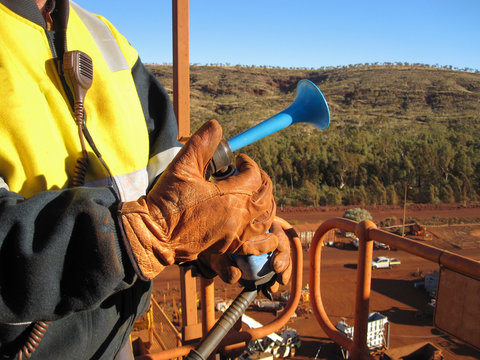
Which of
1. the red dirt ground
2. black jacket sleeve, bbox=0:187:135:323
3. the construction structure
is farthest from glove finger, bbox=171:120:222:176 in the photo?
the red dirt ground

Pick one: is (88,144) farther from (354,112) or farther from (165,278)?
(354,112)

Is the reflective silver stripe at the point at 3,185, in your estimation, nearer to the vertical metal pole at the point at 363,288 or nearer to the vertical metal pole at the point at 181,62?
the vertical metal pole at the point at 181,62

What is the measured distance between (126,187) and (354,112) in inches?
1943

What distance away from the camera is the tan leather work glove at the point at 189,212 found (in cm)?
88

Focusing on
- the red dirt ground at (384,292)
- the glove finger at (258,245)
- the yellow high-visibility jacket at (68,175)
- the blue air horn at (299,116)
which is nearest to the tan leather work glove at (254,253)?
the glove finger at (258,245)

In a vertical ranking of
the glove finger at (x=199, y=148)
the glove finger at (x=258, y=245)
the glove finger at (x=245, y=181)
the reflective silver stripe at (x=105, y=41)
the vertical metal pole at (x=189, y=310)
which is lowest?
the vertical metal pole at (x=189, y=310)

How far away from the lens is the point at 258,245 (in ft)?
4.33

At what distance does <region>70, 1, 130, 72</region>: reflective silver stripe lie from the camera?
4.19 ft

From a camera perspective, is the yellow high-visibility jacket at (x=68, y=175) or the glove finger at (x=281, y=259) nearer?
the yellow high-visibility jacket at (x=68, y=175)

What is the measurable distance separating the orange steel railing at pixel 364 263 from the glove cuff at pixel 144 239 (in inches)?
45.1

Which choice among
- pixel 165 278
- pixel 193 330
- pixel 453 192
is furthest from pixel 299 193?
pixel 193 330

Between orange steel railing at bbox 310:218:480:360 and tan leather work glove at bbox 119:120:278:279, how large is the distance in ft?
2.83

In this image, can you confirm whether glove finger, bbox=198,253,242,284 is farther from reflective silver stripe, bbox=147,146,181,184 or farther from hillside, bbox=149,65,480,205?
hillside, bbox=149,65,480,205

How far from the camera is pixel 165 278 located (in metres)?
14.7
